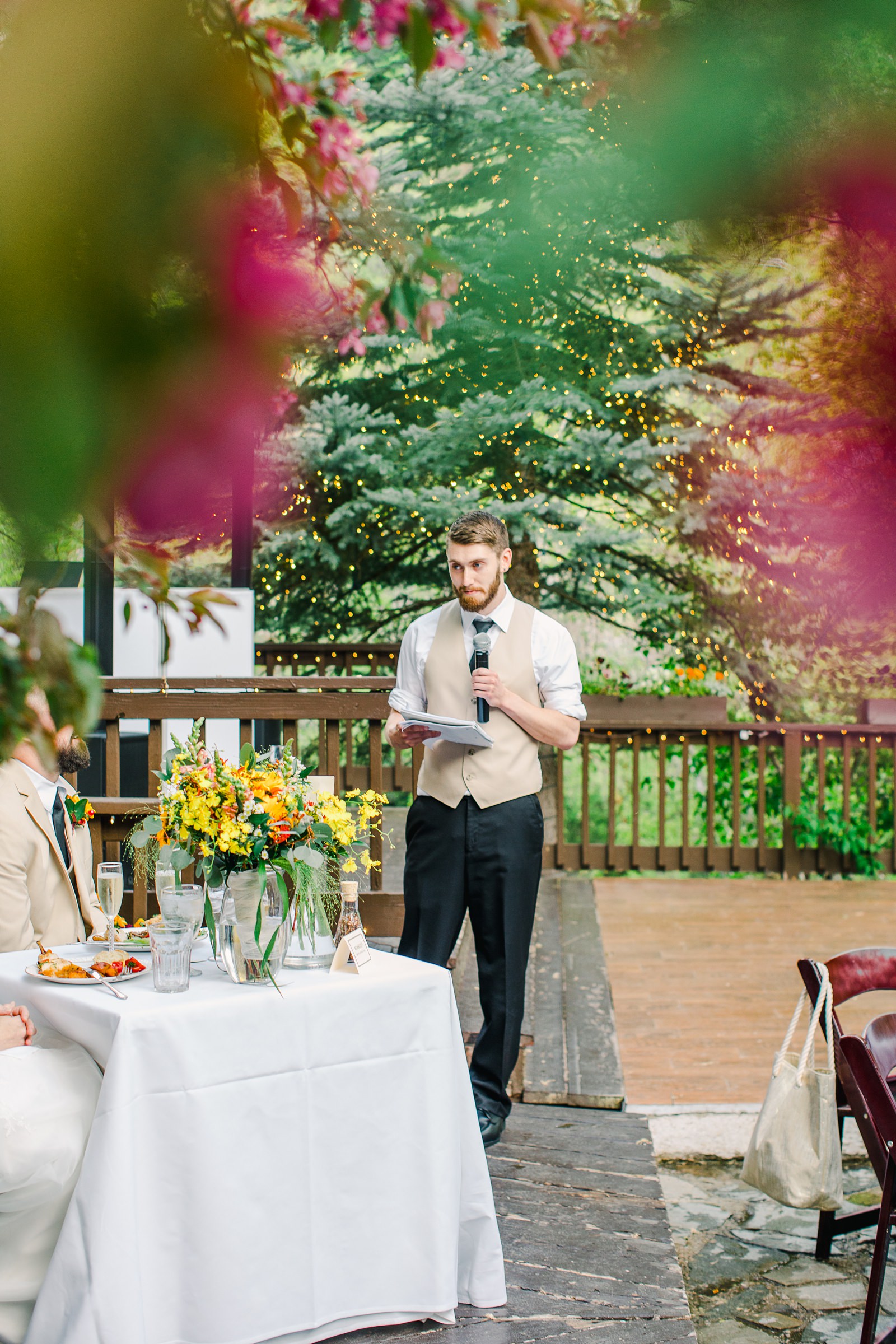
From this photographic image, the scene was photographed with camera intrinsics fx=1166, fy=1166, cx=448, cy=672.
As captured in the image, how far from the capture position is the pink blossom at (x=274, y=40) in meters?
0.31

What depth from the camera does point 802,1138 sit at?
224cm

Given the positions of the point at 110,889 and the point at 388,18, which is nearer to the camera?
the point at 388,18

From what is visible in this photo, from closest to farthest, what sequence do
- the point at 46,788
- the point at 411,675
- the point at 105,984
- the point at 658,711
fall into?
the point at 105,984
the point at 46,788
the point at 411,675
the point at 658,711

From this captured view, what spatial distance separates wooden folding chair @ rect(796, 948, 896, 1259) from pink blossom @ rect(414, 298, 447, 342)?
2.05 metres

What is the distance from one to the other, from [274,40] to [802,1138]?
2.31m

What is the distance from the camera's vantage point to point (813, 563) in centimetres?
732

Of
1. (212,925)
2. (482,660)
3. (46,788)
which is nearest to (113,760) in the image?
(46,788)

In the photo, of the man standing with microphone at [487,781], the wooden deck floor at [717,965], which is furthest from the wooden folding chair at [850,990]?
the wooden deck floor at [717,965]

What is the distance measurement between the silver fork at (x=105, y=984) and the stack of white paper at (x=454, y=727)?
0.88 meters

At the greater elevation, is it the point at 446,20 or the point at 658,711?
the point at 446,20

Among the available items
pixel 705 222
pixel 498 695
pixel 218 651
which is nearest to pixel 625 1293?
pixel 498 695

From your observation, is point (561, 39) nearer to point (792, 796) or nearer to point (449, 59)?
point (449, 59)

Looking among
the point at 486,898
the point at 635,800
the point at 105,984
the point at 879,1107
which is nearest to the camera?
the point at 879,1107

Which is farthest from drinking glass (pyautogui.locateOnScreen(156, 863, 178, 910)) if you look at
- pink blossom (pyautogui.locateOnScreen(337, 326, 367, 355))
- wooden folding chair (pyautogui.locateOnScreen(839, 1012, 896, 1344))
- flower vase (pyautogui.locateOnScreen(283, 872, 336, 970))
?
pink blossom (pyautogui.locateOnScreen(337, 326, 367, 355))
